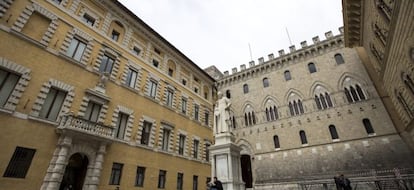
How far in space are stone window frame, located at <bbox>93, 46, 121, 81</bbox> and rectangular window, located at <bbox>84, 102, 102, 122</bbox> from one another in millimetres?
2386

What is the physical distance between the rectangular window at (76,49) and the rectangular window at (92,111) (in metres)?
3.23

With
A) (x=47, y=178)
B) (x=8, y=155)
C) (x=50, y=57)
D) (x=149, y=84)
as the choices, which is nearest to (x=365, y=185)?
(x=149, y=84)

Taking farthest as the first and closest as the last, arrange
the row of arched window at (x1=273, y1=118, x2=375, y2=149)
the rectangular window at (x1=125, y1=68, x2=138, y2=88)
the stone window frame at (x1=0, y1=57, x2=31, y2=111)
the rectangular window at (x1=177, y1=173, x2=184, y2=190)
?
the row of arched window at (x1=273, y1=118, x2=375, y2=149) < the rectangular window at (x1=177, y1=173, x2=184, y2=190) < the rectangular window at (x1=125, y1=68, x2=138, y2=88) < the stone window frame at (x1=0, y1=57, x2=31, y2=111)

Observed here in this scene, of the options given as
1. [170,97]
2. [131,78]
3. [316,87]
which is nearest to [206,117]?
[170,97]

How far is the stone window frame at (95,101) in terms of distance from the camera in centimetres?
1167

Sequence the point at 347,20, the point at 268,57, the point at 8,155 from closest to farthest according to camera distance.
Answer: the point at 8,155
the point at 347,20
the point at 268,57

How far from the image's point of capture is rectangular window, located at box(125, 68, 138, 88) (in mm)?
15500

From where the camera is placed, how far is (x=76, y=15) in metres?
13.1

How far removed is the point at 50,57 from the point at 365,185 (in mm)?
24626

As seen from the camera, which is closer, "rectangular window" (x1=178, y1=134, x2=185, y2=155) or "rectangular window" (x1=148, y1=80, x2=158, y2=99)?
"rectangular window" (x1=148, y1=80, x2=158, y2=99)

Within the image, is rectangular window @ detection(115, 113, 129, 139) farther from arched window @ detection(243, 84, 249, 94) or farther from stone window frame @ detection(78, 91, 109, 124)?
arched window @ detection(243, 84, 249, 94)

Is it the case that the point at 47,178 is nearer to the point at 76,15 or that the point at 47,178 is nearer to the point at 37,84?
the point at 37,84

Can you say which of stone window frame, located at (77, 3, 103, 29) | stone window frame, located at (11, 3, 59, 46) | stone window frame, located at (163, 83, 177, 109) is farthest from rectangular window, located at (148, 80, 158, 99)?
stone window frame, located at (11, 3, 59, 46)

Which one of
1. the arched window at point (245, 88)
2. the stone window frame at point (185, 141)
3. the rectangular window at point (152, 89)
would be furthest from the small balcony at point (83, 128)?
the arched window at point (245, 88)
